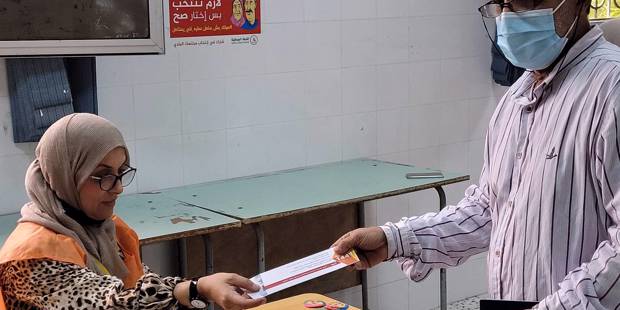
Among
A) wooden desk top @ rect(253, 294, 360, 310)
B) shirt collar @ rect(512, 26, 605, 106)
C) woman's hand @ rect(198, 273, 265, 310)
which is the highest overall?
shirt collar @ rect(512, 26, 605, 106)

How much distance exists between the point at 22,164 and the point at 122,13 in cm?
79

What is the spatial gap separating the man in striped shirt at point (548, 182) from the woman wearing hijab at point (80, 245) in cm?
48

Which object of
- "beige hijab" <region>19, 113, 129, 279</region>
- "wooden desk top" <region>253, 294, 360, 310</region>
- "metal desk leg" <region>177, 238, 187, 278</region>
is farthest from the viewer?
"metal desk leg" <region>177, 238, 187, 278</region>

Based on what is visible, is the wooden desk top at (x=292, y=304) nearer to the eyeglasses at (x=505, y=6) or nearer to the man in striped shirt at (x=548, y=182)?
the man in striped shirt at (x=548, y=182)

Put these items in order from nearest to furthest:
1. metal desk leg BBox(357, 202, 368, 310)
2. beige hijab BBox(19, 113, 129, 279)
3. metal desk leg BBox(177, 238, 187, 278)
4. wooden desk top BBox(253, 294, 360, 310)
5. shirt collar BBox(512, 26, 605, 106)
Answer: shirt collar BBox(512, 26, 605, 106), beige hijab BBox(19, 113, 129, 279), wooden desk top BBox(253, 294, 360, 310), metal desk leg BBox(177, 238, 187, 278), metal desk leg BBox(357, 202, 368, 310)

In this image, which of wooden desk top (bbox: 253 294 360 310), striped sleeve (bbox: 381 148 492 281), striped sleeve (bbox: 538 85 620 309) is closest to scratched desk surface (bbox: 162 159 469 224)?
wooden desk top (bbox: 253 294 360 310)

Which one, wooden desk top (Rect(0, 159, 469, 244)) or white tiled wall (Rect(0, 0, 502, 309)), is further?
white tiled wall (Rect(0, 0, 502, 309))

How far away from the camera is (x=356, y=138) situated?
4.96 m

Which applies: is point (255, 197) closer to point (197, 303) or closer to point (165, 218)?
point (165, 218)

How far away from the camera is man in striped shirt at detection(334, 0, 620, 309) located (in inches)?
73.6

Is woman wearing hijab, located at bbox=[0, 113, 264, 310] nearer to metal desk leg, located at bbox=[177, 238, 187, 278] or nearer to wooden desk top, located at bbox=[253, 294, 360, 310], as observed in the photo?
wooden desk top, located at bbox=[253, 294, 360, 310]

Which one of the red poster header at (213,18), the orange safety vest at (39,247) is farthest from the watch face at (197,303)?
the red poster header at (213,18)

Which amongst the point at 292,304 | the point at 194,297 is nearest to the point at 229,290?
the point at 194,297

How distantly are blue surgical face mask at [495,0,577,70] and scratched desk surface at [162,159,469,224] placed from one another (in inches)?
69.4
